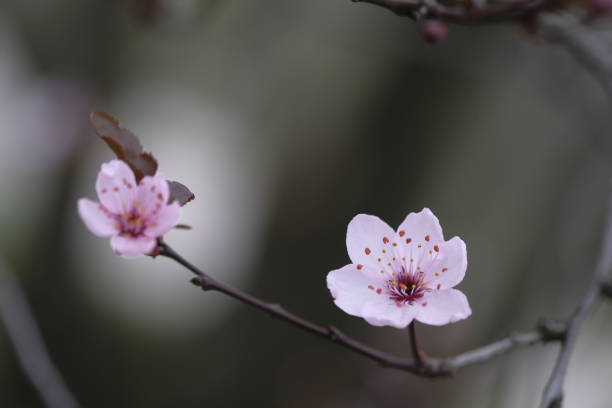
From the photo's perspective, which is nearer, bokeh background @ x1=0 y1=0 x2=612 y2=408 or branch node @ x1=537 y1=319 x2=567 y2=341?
branch node @ x1=537 y1=319 x2=567 y2=341

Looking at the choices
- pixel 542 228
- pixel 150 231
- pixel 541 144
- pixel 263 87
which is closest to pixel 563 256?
pixel 542 228

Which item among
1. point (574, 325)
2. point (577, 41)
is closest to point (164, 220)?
point (574, 325)

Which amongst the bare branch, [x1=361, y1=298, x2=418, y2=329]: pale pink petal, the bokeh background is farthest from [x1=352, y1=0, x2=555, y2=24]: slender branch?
the bokeh background

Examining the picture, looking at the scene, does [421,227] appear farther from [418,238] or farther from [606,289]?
[606,289]

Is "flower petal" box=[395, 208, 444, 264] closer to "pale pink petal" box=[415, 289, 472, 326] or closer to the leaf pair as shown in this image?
"pale pink petal" box=[415, 289, 472, 326]

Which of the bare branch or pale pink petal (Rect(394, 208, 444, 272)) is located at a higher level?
the bare branch

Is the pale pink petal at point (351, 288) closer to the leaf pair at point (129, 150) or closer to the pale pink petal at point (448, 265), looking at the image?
the pale pink petal at point (448, 265)
